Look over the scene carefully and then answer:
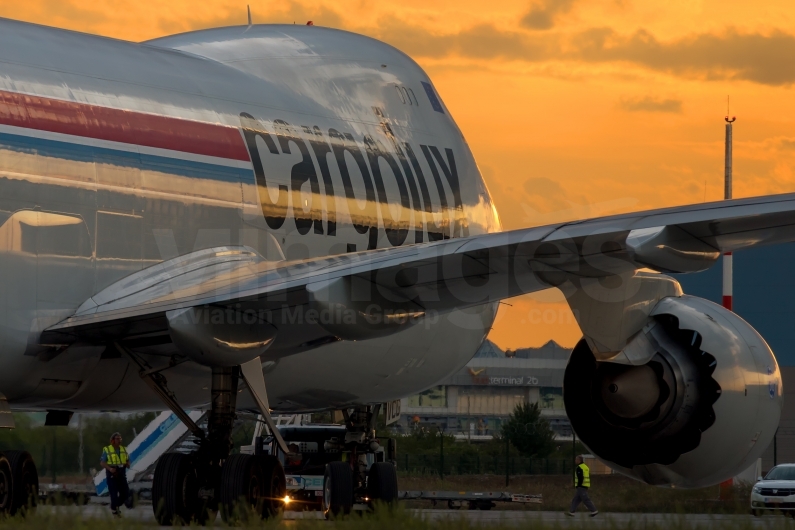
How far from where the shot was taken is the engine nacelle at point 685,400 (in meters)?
13.1

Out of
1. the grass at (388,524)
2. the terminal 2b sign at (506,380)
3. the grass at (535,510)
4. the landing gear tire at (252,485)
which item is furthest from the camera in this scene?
the terminal 2b sign at (506,380)

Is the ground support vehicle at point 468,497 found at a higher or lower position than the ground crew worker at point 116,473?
lower

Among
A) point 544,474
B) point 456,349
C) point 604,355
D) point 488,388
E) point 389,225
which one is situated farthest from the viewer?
point 488,388

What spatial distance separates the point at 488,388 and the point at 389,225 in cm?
9050

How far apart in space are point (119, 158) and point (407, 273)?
3.20 meters

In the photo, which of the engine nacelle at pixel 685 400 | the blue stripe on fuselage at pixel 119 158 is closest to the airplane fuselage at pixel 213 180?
the blue stripe on fuselage at pixel 119 158

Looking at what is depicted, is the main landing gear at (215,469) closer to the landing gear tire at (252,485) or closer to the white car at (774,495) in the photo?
the landing gear tire at (252,485)

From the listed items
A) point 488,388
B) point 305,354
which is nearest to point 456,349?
point 305,354

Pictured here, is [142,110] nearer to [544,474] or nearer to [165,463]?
[165,463]

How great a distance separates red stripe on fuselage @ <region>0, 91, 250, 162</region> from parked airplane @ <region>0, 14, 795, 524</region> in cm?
2

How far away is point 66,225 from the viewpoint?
463 inches

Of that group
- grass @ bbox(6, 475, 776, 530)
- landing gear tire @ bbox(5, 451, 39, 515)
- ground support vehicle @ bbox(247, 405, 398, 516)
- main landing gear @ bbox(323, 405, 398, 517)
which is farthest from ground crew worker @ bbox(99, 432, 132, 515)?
landing gear tire @ bbox(5, 451, 39, 515)

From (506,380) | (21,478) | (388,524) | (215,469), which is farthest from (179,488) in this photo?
(506,380)

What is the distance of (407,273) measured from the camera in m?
10.4
